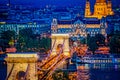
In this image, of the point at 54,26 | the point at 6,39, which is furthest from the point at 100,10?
the point at 6,39

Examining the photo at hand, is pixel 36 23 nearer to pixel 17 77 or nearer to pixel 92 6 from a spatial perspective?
pixel 92 6

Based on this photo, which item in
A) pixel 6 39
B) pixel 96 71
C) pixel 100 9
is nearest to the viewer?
pixel 96 71

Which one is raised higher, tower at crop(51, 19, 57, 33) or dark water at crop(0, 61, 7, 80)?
tower at crop(51, 19, 57, 33)

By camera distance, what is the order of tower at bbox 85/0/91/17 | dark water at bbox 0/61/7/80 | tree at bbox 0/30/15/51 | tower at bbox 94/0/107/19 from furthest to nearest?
tower at bbox 94/0/107/19
tower at bbox 85/0/91/17
tree at bbox 0/30/15/51
dark water at bbox 0/61/7/80

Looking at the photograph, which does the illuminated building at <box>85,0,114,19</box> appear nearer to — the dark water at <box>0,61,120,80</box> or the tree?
the dark water at <box>0,61,120,80</box>

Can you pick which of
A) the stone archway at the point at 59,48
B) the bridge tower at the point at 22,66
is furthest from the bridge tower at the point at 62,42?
the bridge tower at the point at 22,66

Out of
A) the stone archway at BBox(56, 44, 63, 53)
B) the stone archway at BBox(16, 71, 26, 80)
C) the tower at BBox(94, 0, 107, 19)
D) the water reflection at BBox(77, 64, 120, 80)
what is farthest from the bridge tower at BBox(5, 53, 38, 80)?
the tower at BBox(94, 0, 107, 19)

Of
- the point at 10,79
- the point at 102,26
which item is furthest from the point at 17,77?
the point at 102,26

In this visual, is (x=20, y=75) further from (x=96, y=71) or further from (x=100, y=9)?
(x=100, y=9)
